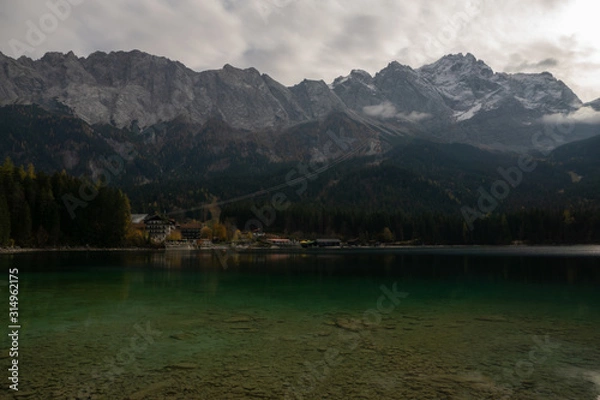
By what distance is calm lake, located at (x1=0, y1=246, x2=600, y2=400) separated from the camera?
19031 millimetres

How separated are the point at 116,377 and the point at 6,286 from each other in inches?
1712

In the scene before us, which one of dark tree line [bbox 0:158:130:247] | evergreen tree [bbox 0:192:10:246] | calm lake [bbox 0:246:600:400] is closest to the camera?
calm lake [bbox 0:246:600:400]

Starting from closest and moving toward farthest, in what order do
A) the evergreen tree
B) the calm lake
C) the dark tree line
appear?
the calm lake → the evergreen tree → the dark tree line

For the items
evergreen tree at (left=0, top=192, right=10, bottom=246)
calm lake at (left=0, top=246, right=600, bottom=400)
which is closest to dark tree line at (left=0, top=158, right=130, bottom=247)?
evergreen tree at (left=0, top=192, right=10, bottom=246)

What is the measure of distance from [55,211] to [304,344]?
145 metres

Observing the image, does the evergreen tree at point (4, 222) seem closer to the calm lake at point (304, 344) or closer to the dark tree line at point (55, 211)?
the dark tree line at point (55, 211)

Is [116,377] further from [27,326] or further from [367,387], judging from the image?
[27,326]

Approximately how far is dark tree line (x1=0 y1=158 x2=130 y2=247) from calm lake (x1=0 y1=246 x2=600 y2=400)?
98088 mm

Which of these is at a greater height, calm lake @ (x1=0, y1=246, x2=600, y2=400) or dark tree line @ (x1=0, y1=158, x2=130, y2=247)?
dark tree line @ (x1=0, y1=158, x2=130, y2=247)

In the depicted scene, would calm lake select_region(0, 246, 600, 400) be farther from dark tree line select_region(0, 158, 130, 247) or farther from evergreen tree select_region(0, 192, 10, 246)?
dark tree line select_region(0, 158, 130, 247)

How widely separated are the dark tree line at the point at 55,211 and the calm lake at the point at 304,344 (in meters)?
98.1

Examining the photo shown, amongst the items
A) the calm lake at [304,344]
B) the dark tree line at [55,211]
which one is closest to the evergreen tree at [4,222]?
the dark tree line at [55,211]

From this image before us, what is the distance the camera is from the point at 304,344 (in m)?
26.7

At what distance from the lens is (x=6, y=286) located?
172ft
